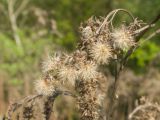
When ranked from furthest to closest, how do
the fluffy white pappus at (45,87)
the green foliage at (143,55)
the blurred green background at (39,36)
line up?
1. the green foliage at (143,55)
2. the blurred green background at (39,36)
3. the fluffy white pappus at (45,87)

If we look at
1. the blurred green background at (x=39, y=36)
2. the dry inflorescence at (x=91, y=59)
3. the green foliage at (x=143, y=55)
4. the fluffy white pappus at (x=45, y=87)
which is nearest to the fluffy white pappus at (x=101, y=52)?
the dry inflorescence at (x=91, y=59)

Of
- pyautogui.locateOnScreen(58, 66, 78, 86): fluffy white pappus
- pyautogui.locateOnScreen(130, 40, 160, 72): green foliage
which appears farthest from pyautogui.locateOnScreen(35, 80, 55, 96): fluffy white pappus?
pyautogui.locateOnScreen(130, 40, 160, 72): green foliage

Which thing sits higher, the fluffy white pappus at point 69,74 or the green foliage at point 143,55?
the green foliage at point 143,55

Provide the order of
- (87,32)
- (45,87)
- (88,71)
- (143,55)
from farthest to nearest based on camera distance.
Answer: (143,55) → (45,87) → (87,32) → (88,71)

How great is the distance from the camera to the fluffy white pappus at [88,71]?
3323mm

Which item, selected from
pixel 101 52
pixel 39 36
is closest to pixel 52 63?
pixel 101 52

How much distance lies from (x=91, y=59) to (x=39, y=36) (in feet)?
44.8

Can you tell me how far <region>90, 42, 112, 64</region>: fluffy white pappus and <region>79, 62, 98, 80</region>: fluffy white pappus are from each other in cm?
4

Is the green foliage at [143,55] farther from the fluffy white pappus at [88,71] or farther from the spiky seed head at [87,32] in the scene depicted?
the fluffy white pappus at [88,71]

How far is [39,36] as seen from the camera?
16984 mm

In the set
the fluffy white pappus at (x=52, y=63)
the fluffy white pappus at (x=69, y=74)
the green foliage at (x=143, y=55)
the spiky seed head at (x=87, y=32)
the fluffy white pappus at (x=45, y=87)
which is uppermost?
the green foliage at (x=143, y=55)

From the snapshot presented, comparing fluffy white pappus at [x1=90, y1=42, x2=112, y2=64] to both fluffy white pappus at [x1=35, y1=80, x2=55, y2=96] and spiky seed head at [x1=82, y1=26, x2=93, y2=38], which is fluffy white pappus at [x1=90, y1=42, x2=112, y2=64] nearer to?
spiky seed head at [x1=82, y1=26, x2=93, y2=38]

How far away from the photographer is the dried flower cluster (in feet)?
11.0

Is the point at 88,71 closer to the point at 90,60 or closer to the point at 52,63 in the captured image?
the point at 90,60
